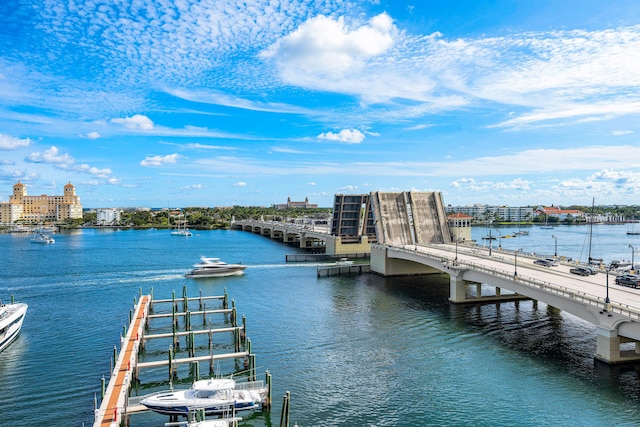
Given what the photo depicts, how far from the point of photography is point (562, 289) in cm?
3491

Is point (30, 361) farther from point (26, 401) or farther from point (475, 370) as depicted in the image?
point (475, 370)

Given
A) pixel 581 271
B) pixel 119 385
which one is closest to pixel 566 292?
pixel 581 271

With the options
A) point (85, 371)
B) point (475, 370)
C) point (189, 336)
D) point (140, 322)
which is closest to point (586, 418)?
point (475, 370)

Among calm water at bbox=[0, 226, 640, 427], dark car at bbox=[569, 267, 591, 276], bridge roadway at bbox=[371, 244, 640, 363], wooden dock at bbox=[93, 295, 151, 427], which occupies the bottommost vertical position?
calm water at bbox=[0, 226, 640, 427]

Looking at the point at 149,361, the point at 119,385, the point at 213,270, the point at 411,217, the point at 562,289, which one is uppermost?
the point at 411,217

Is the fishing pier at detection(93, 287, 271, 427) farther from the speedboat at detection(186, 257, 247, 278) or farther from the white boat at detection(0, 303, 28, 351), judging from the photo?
the speedboat at detection(186, 257, 247, 278)

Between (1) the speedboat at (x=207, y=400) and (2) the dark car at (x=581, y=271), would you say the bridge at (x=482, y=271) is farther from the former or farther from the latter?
(1) the speedboat at (x=207, y=400)

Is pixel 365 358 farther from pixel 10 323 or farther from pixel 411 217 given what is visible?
pixel 411 217

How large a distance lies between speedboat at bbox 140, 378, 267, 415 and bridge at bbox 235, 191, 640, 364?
2253cm

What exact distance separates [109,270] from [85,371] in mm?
48707

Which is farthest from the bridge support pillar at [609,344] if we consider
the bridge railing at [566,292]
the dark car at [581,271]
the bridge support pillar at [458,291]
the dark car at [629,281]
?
the bridge support pillar at [458,291]

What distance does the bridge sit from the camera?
101 ft

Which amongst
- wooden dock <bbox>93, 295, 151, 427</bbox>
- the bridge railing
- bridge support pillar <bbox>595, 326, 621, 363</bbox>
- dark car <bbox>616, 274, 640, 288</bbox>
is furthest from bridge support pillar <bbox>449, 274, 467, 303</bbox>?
wooden dock <bbox>93, 295, 151, 427</bbox>

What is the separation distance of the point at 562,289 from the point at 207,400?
2640 centimetres
